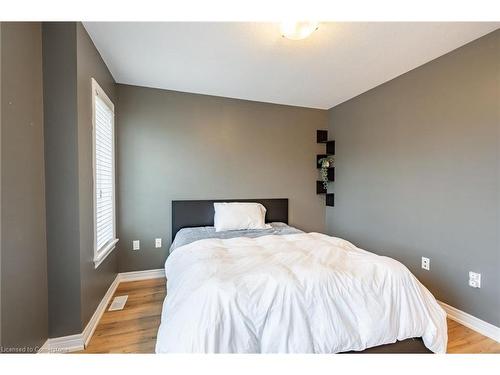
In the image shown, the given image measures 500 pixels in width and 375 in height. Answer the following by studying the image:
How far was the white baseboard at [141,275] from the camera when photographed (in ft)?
9.20

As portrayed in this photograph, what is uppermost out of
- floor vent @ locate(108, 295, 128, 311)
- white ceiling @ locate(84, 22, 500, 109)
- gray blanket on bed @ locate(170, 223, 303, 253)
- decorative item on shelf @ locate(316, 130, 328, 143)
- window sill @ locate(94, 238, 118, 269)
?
white ceiling @ locate(84, 22, 500, 109)

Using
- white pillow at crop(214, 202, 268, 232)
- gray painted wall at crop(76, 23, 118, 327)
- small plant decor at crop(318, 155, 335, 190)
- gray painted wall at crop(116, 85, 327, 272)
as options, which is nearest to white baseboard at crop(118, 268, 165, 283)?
gray painted wall at crop(116, 85, 327, 272)

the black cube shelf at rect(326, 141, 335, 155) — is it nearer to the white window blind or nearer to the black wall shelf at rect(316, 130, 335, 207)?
the black wall shelf at rect(316, 130, 335, 207)

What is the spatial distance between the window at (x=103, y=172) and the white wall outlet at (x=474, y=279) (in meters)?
3.12

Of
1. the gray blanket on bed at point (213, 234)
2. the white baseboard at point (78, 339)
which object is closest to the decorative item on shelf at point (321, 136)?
the gray blanket on bed at point (213, 234)

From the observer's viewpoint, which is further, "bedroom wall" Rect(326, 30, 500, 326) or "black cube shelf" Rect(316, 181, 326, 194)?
"black cube shelf" Rect(316, 181, 326, 194)

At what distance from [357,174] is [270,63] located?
6.07ft

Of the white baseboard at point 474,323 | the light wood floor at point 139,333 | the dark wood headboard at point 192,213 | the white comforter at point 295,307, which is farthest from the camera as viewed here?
the dark wood headboard at point 192,213

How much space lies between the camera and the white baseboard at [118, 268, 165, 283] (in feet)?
9.20

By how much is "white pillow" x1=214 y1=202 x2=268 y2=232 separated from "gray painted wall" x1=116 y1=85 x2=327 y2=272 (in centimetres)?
29

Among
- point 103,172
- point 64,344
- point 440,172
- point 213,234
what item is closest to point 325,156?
point 440,172

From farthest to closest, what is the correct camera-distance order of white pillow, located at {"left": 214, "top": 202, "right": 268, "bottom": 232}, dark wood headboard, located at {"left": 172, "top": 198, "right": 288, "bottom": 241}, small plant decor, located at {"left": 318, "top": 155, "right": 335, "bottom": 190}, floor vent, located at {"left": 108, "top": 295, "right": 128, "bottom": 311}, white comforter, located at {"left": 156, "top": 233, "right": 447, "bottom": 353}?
1. small plant decor, located at {"left": 318, "top": 155, "right": 335, "bottom": 190}
2. dark wood headboard, located at {"left": 172, "top": 198, "right": 288, "bottom": 241}
3. white pillow, located at {"left": 214, "top": 202, "right": 268, "bottom": 232}
4. floor vent, located at {"left": 108, "top": 295, "right": 128, "bottom": 311}
5. white comforter, located at {"left": 156, "top": 233, "right": 447, "bottom": 353}

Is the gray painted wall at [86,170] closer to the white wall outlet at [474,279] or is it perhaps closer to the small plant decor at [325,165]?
the small plant decor at [325,165]
